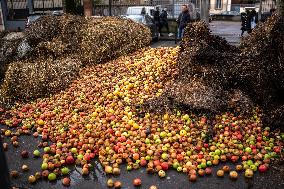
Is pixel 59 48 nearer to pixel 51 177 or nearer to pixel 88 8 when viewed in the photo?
pixel 51 177

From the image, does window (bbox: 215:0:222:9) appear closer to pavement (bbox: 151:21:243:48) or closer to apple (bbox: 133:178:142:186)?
pavement (bbox: 151:21:243:48)

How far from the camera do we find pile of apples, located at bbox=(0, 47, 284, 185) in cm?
516

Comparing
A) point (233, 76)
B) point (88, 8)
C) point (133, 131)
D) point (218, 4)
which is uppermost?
point (218, 4)

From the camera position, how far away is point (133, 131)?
6.06m

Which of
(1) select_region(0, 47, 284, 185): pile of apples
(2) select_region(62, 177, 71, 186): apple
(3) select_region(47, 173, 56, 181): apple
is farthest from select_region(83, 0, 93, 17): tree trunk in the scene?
(2) select_region(62, 177, 71, 186): apple

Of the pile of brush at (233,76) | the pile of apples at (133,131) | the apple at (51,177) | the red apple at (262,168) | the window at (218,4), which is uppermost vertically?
the window at (218,4)

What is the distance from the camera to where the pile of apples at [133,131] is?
5.16m

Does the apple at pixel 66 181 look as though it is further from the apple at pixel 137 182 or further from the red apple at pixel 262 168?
the red apple at pixel 262 168

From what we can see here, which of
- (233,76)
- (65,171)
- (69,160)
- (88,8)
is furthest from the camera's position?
(88,8)

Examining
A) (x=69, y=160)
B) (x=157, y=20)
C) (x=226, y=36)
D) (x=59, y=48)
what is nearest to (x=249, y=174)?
(x=69, y=160)

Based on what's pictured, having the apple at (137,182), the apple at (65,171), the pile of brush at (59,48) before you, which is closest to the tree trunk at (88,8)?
the pile of brush at (59,48)

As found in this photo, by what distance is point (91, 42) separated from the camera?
9.33 meters

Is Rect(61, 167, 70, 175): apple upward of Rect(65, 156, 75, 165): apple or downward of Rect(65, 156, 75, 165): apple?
downward

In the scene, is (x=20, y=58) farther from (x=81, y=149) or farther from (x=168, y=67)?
(x=81, y=149)
